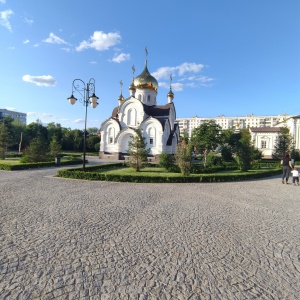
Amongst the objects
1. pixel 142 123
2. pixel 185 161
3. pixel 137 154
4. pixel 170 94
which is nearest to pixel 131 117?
pixel 142 123

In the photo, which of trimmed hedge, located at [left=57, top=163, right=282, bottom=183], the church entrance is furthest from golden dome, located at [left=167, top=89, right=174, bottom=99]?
trimmed hedge, located at [left=57, top=163, right=282, bottom=183]

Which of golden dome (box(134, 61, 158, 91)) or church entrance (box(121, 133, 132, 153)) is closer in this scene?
church entrance (box(121, 133, 132, 153))

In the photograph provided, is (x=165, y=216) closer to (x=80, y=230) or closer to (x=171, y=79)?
(x=80, y=230)

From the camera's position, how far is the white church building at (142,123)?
2958 cm

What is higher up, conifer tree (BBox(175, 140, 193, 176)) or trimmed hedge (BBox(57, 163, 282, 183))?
conifer tree (BBox(175, 140, 193, 176))

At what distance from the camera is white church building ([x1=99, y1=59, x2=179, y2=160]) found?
29578 millimetres

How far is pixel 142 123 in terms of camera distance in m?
30.2

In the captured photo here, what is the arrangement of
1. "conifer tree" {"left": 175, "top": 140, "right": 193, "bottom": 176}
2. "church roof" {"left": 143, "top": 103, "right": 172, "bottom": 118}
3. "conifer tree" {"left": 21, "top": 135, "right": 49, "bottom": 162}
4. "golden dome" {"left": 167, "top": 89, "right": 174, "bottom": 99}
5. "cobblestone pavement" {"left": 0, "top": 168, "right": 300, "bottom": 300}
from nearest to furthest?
"cobblestone pavement" {"left": 0, "top": 168, "right": 300, "bottom": 300} < "conifer tree" {"left": 175, "top": 140, "right": 193, "bottom": 176} < "conifer tree" {"left": 21, "top": 135, "right": 49, "bottom": 162} < "church roof" {"left": 143, "top": 103, "right": 172, "bottom": 118} < "golden dome" {"left": 167, "top": 89, "right": 174, "bottom": 99}

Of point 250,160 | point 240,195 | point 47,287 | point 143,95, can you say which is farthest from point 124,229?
point 143,95

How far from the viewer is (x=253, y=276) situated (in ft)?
11.8

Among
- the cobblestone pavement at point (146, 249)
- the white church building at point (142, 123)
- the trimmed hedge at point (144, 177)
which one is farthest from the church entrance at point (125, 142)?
the cobblestone pavement at point (146, 249)

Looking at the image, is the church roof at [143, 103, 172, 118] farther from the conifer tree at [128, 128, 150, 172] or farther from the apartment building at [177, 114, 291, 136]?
the apartment building at [177, 114, 291, 136]

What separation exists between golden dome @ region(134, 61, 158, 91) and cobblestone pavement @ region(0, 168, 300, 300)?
28273mm

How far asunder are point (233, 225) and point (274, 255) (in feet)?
5.21
